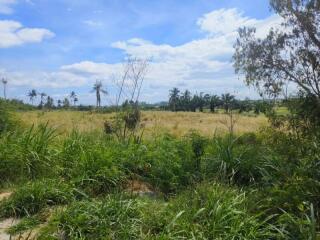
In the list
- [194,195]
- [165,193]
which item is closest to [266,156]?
[165,193]

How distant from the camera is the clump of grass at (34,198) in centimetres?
511

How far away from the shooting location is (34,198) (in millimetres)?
5234

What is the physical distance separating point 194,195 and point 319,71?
39.8 ft

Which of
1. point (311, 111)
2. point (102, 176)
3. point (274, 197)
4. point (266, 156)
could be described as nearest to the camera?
point (274, 197)

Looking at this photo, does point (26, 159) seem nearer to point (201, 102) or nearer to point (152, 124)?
point (152, 124)

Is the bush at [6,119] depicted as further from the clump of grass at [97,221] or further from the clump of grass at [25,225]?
the clump of grass at [97,221]

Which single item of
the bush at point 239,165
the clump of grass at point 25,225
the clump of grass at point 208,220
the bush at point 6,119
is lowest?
the clump of grass at point 25,225

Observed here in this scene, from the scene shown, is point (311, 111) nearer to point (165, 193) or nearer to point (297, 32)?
point (297, 32)

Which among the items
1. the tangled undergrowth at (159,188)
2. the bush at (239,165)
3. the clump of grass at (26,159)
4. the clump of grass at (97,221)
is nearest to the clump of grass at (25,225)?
the tangled undergrowth at (159,188)

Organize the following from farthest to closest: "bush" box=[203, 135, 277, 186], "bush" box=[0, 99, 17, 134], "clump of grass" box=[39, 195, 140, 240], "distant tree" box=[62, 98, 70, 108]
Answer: "distant tree" box=[62, 98, 70, 108], "bush" box=[0, 99, 17, 134], "bush" box=[203, 135, 277, 186], "clump of grass" box=[39, 195, 140, 240]

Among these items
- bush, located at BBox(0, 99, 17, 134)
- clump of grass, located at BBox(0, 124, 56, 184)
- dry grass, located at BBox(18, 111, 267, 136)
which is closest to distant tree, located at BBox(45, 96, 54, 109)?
dry grass, located at BBox(18, 111, 267, 136)

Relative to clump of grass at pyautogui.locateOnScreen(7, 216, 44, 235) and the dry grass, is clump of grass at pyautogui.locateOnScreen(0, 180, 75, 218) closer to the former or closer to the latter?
clump of grass at pyautogui.locateOnScreen(7, 216, 44, 235)

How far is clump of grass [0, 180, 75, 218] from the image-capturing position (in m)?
5.11

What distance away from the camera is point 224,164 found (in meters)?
6.64
